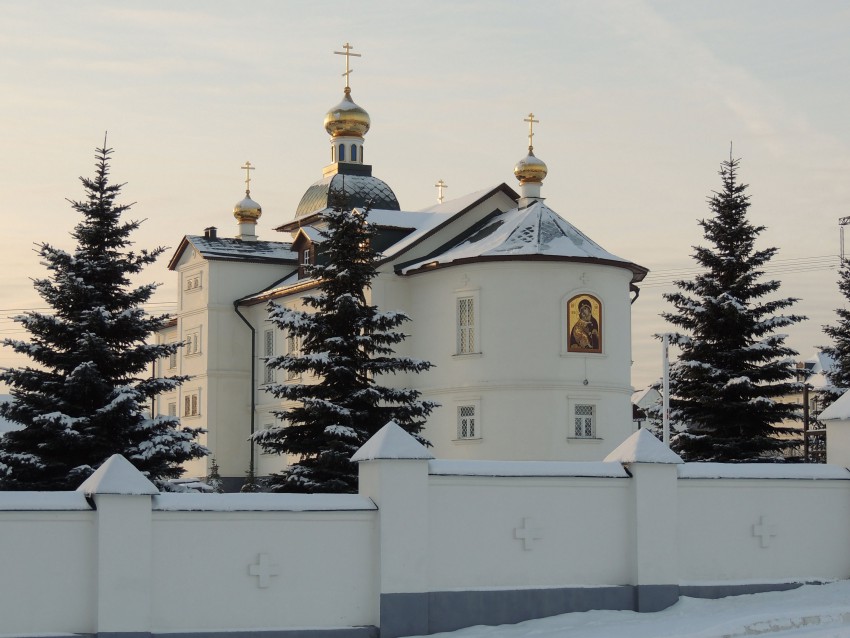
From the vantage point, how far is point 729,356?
93.9 feet

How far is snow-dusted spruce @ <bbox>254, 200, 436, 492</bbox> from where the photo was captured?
22734 mm

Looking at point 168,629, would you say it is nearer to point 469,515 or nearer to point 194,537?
point 194,537

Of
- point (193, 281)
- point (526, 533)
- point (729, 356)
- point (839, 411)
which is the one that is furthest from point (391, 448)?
point (193, 281)

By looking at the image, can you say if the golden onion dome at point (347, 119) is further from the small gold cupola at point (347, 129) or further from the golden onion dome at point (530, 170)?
the golden onion dome at point (530, 170)

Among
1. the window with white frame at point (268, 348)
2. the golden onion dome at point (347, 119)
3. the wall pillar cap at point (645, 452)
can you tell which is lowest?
the wall pillar cap at point (645, 452)

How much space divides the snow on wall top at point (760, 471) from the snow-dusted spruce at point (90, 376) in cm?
850

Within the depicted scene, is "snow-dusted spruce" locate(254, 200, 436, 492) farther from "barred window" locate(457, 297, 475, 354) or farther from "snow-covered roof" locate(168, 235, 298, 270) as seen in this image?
"snow-covered roof" locate(168, 235, 298, 270)

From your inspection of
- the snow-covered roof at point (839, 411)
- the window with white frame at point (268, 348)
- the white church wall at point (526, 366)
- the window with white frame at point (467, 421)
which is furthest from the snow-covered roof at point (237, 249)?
the snow-covered roof at point (839, 411)

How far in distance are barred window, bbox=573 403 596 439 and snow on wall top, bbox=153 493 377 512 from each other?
19256 mm

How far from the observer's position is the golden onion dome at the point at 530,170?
38.2m

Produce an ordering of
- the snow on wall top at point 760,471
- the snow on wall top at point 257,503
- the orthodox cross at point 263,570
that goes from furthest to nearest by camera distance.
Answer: the snow on wall top at point 760,471 → the orthodox cross at point 263,570 → the snow on wall top at point 257,503

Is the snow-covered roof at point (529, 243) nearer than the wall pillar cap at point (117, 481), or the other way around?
the wall pillar cap at point (117, 481)

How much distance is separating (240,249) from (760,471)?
99.6 feet

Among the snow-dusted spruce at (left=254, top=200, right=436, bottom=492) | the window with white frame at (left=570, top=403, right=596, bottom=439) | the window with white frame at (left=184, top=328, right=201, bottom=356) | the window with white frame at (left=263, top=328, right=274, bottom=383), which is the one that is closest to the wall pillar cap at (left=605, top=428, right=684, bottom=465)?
the snow-dusted spruce at (left=254, top=200, right=436, bottom=492)
